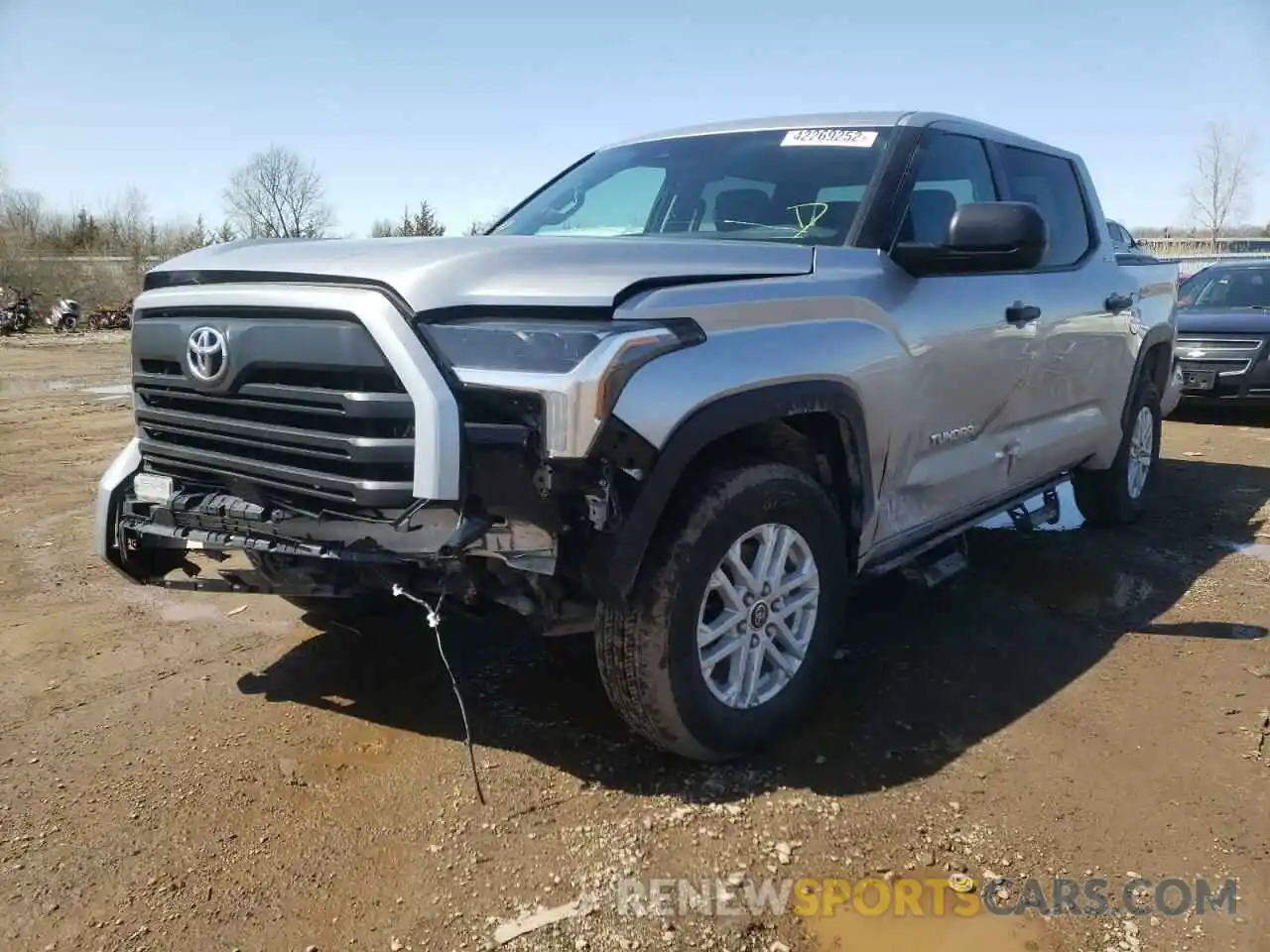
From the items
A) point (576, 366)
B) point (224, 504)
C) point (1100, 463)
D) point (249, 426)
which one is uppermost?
point (576, 366)

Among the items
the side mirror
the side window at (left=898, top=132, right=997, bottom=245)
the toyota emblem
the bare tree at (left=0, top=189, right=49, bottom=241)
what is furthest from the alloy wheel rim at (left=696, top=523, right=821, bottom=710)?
the bare tree at (left=0, top=189, right=49, bottom=241)

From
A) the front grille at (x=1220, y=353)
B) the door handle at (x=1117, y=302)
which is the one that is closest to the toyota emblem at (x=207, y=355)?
the door handle at (x=1117, y=302)

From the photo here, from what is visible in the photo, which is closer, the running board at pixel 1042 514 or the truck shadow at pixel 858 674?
the truck shadow at pixel 858 674

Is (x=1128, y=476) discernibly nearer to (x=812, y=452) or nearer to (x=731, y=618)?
(x=812, y=452)

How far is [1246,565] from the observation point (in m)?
5.05

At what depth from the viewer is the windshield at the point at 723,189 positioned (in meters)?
3.44

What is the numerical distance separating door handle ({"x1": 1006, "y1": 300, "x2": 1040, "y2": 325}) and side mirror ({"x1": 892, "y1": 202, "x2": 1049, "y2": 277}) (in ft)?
1.61

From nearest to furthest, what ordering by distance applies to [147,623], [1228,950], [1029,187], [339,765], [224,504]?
[1228,950] → [224,504] → [339,765] → [147,623] → [1029,187]

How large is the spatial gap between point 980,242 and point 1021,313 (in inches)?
32.9

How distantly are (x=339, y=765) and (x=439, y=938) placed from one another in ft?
2.92

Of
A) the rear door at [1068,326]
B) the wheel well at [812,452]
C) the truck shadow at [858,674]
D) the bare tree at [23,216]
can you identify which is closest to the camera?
the wheel well at [812,452]

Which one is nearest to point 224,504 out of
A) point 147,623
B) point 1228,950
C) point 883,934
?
point 147,623

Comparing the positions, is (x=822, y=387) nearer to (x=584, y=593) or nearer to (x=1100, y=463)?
(x=584, y=593)

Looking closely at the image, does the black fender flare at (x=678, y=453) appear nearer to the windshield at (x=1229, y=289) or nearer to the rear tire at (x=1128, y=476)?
the rear tire at (x=1128, y=476)
